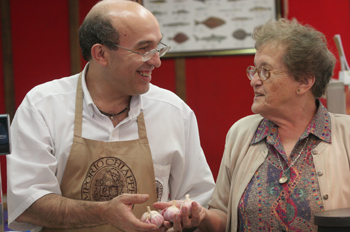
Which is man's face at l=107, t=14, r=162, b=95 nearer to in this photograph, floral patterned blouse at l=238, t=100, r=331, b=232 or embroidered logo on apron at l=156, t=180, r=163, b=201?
embroidered logo on apron at l=156, t=180, r=163, b=201

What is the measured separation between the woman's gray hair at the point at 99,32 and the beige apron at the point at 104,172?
1.26ft

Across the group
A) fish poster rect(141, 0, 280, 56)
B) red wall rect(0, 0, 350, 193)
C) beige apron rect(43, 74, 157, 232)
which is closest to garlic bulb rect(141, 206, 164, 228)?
beige apron rect(43, 74, 157, 232)

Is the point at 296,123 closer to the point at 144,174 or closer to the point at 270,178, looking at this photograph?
the point at 270,178

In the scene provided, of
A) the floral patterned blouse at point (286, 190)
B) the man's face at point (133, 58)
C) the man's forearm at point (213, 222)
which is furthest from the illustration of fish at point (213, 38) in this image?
the man's forearm at point (213, 222)

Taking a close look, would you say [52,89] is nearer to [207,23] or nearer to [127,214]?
[127,214]

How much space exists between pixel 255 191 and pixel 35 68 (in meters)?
3.33

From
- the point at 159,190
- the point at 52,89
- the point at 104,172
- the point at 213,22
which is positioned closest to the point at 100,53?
the point at 52,89

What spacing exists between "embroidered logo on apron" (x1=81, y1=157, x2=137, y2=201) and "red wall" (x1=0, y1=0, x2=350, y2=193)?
2.56m

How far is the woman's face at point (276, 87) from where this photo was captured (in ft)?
5.38

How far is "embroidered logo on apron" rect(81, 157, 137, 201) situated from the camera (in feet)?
5.80

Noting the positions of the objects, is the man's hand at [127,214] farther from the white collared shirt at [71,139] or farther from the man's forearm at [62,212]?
the white collared shirt at [71,139]

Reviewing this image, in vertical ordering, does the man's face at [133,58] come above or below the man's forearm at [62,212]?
above

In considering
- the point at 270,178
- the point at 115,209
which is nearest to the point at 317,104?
the point at 270,178

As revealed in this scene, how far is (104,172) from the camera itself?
1.78m
